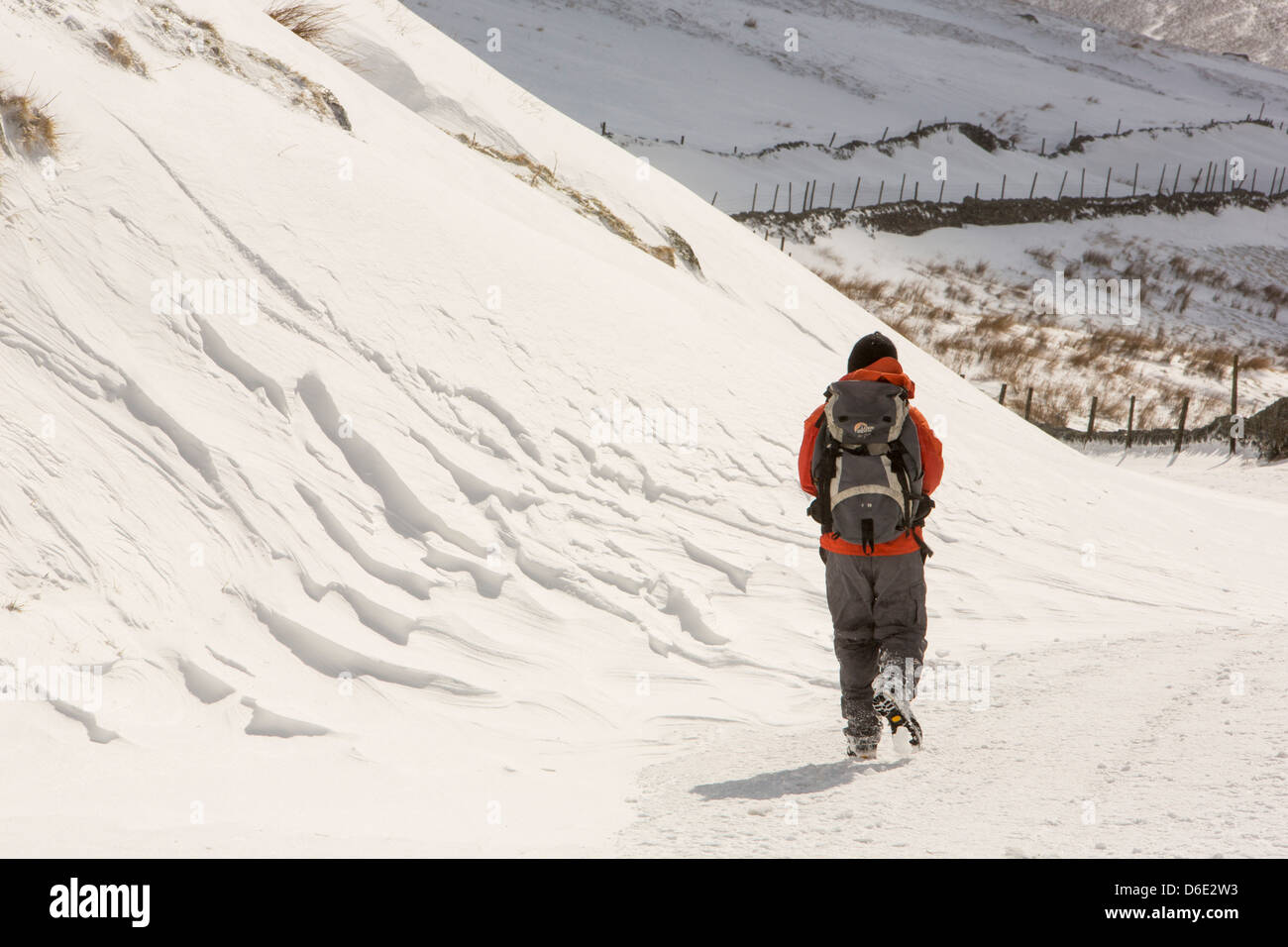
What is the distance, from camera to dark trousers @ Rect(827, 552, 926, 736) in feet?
13.3

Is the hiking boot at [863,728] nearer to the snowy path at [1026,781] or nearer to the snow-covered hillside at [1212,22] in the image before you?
the snowy path at [1026,781]

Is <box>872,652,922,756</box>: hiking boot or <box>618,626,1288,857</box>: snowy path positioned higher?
<box>872,652,922,756</box>: hiking boot

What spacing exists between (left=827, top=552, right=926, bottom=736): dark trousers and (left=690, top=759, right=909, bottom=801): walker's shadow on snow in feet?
0.54

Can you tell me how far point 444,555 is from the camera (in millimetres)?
5246

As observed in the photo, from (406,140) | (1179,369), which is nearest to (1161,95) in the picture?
(1179,369)

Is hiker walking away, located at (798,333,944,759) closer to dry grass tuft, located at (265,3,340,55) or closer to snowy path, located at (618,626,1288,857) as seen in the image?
snowy path, located at (618,626,1288,857)

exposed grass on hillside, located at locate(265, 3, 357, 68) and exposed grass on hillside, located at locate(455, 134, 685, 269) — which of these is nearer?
exposed grass on hillside, located at locate(265, 3, 357, 68)

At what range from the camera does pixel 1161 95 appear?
69.2m

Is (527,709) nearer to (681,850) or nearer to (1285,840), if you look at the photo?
(681,850)

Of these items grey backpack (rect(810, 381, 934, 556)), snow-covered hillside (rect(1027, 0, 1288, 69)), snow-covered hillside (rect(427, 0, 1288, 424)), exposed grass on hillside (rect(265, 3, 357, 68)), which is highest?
snow-covered hillside (rect(1027, 0, 1288, 69))

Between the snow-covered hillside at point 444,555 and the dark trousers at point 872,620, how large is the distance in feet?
0.98

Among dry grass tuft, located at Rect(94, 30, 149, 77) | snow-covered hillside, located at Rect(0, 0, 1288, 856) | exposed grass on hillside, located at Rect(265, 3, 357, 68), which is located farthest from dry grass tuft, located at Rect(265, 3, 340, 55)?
dry grass tuft, located at Rect(94, 30, 149, 77)

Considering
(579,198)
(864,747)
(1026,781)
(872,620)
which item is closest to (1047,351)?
(579,198)
